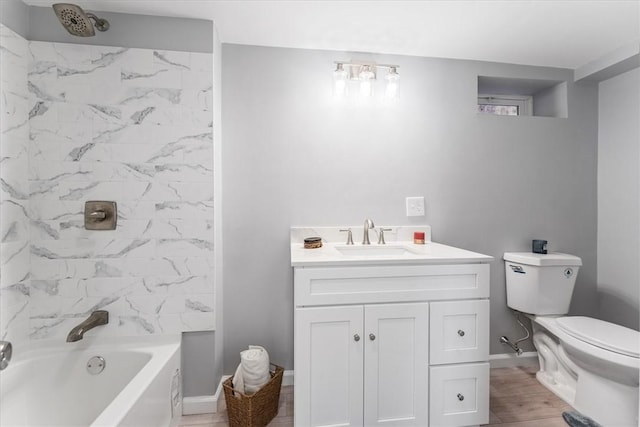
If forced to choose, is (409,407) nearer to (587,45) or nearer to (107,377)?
(107,377)

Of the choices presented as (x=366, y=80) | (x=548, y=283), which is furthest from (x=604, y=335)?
(x=366, y=80)

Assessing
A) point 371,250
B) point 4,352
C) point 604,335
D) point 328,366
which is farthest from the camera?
point 371,250

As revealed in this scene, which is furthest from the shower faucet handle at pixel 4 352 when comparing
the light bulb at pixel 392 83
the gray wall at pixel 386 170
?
the light bulb at pixel 392 83

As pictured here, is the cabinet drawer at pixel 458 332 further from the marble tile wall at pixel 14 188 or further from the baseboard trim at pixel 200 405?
the marble tile wall at pixel 14 188

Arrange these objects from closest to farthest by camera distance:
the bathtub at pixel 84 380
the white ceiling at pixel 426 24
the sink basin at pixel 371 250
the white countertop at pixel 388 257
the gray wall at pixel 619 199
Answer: the bathtub at pixel 84 380
the white countertop at pixel 388 257
the white ceiling at pixel 426 24
the sink basin at pixel 371 250
the gray wall at pixel 619 199

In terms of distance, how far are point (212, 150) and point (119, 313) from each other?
0.98m

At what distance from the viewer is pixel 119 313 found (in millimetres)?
1543

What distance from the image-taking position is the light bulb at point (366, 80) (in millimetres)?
1818

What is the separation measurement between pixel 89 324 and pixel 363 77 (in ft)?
6.54

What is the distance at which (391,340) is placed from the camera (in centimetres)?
138

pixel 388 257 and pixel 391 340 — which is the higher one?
pixel 388 257

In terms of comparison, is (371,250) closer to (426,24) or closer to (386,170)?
(386,170)

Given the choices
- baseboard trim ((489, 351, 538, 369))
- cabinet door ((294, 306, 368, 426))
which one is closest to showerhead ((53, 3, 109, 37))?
cabinet door ((294, 306, 368, 426))

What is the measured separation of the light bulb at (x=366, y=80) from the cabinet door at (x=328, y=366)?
1.31 meters
